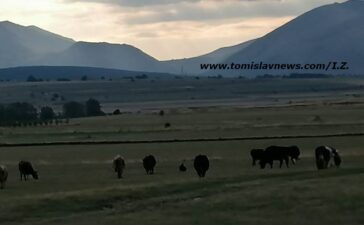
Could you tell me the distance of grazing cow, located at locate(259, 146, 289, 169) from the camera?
1645 inches

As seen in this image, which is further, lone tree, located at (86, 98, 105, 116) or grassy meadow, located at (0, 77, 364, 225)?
lone tree, located at (86, 98, 105, 116)

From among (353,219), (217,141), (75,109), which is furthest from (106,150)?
(75,109)

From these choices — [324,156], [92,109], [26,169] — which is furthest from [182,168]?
[92,109]

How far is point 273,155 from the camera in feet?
138

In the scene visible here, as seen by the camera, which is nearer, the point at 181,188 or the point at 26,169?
the point at 181,188

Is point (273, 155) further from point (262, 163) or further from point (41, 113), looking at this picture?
point (41, 113)

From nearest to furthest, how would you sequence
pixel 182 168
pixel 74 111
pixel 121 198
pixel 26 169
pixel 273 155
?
1. pixel 121 198
2. pixel 26 169
3. pixel 182 168
4. pixel 273 155
5. pixel 74 111

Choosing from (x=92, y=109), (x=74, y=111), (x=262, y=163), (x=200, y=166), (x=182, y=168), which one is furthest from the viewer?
(x=92, y=109)

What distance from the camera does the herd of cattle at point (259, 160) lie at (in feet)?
124

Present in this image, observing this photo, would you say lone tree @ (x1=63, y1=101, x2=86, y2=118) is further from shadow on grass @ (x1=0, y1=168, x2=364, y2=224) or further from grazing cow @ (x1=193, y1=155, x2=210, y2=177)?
shadow on grass @ (x1=0, y1=168, x2=364, y2=224)

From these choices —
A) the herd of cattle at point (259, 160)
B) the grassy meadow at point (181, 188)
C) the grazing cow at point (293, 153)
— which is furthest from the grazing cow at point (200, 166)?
the grazing cow at point (293, 153)

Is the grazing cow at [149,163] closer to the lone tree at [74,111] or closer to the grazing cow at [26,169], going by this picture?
the grazing cow at [26,169]

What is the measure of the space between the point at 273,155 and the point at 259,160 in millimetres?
1620

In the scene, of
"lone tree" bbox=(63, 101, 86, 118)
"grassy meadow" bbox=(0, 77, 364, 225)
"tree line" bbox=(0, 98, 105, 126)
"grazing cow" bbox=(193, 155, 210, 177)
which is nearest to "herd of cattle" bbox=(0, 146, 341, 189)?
"grazing cow" bbox=(193, 155, 210, 177)
